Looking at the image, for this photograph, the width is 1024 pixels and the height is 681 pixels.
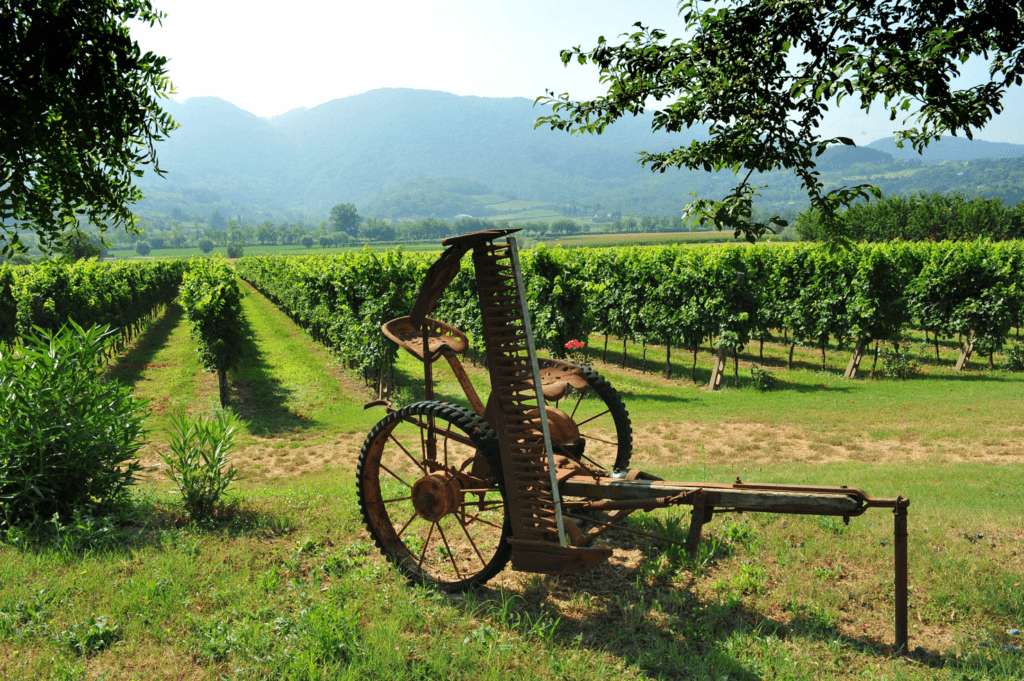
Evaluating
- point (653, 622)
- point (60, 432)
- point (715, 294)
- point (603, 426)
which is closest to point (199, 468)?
point (60, 432)

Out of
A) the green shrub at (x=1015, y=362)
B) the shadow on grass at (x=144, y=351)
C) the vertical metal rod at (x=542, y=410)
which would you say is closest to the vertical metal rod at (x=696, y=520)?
the vertical metal rod at (x=542, y=410)

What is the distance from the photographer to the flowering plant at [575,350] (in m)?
14.6

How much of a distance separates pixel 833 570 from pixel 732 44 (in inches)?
175

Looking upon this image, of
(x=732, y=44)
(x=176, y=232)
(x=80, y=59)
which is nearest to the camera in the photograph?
(x=732, y=44)

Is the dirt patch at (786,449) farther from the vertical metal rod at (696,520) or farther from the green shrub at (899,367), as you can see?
the green shrub at (899,367)

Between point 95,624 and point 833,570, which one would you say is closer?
point 95,624

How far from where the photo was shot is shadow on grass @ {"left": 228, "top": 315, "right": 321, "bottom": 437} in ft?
45.7

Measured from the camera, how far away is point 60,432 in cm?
489

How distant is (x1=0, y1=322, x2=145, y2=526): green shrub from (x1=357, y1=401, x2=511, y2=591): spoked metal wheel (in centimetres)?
263

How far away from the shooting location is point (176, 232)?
187 meters

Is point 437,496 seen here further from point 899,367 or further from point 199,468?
point 899,367

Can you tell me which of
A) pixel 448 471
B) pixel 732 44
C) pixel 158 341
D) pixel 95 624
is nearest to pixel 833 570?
pixel 448 471

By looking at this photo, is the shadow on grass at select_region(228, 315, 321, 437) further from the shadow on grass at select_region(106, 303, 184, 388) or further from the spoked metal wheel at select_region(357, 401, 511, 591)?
the spoked metal wheel at select_region(357, 401, 511, 591)

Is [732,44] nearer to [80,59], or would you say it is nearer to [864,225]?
[80,59]
